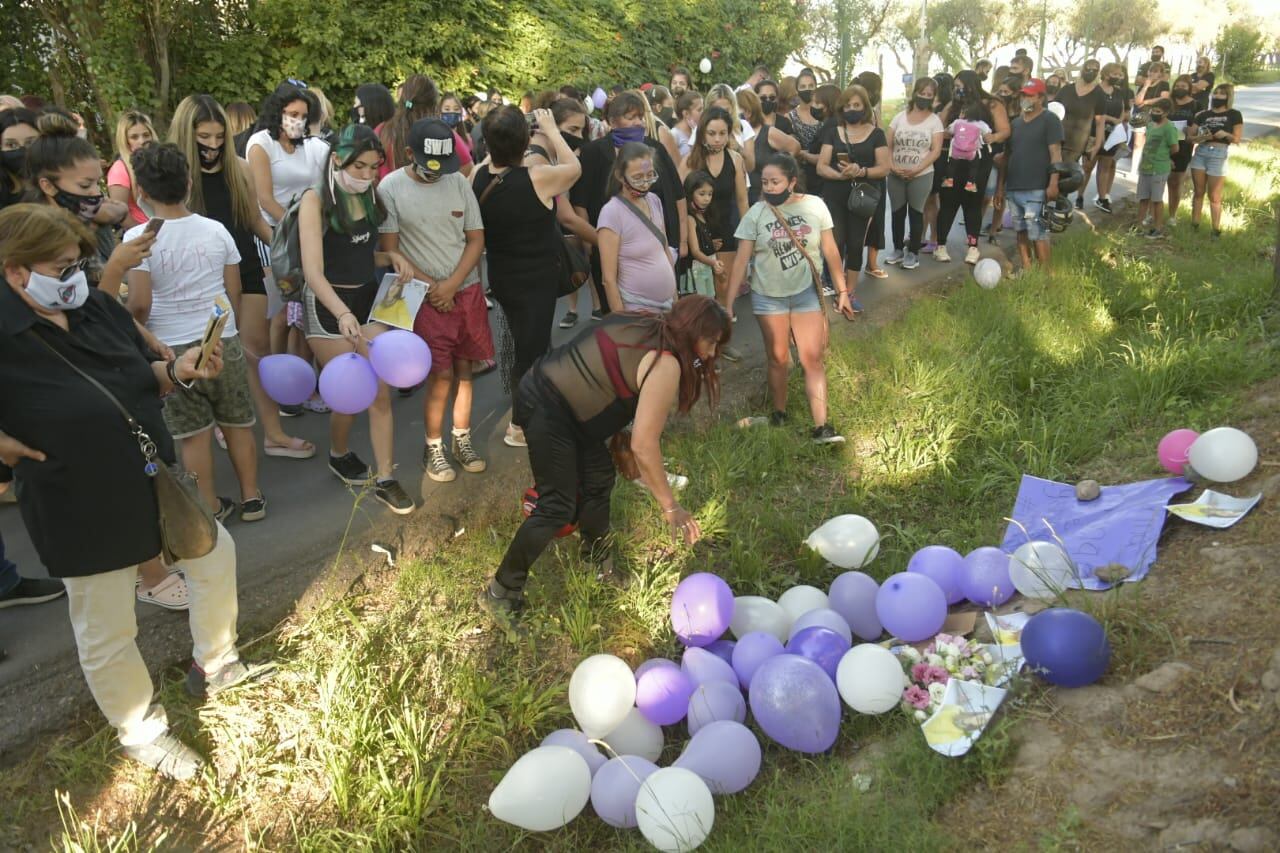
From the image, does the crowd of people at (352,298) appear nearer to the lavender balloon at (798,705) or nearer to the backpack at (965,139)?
the lavender balloon at (798,705)

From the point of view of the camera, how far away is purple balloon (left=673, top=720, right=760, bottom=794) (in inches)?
122

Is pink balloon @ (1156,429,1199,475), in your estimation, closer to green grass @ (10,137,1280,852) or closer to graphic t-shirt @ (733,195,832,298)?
green grass @ (10,137,1280,852)

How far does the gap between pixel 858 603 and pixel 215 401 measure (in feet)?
9.91

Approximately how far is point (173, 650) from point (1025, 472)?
14.7 feet

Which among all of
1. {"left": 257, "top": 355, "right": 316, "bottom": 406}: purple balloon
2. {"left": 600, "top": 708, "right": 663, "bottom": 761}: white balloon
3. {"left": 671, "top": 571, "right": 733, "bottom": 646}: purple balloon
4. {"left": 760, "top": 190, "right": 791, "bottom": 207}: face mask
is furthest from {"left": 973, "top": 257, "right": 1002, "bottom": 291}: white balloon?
{"left": 600, "top": 708, "right": 663, "bottom": 761}: white balloon

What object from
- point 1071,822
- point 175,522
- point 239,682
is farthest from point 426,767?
point 1071,822

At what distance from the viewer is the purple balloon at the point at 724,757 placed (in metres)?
3.11

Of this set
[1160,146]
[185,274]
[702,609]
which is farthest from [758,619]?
[1160,146]

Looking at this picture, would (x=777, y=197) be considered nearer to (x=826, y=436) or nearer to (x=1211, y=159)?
(x=826, y=436)

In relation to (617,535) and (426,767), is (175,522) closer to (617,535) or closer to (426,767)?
(426,767)

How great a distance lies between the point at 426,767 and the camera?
3.29 metres

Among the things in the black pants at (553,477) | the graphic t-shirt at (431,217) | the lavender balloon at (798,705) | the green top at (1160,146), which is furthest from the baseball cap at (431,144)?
the green top at (1160,146)

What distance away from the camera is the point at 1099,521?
14.6 feet

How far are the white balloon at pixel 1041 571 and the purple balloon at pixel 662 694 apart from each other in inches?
59.6
